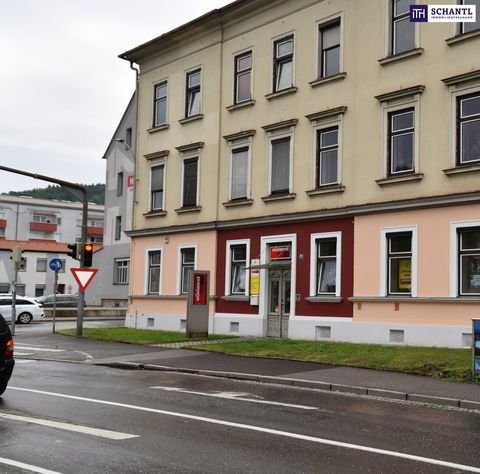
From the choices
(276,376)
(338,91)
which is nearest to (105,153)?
(338,91)

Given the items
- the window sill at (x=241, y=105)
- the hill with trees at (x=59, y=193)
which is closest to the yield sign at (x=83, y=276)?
the window sill at (x=241, y=105)

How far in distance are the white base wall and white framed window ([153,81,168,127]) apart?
28.1ft

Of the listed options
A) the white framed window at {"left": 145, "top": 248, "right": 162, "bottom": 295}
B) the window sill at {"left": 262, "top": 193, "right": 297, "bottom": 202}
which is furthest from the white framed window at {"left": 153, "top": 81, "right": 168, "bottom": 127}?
the window sill at {"left": 262, "top": 193, "right": 297, "bottom": 202}

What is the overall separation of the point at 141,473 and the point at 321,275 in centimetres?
1706

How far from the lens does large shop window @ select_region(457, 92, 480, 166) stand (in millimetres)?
18938

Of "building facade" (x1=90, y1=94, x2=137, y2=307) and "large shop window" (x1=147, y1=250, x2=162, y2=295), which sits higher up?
"building facade" (x1=90, y1=94, x2=137, y2=307)

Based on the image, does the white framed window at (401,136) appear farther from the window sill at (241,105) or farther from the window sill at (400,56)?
the window sill at (241,105)

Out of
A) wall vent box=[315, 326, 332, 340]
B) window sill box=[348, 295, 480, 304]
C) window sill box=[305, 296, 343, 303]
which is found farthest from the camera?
wall vent box=[315, 326, 332, 340]

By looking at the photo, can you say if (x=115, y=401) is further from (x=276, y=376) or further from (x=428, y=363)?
(x=428, y=363)

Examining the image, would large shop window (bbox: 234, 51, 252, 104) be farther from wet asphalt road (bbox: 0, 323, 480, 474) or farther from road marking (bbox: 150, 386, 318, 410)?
road marking (bbox: 150, 386, 318, 410)

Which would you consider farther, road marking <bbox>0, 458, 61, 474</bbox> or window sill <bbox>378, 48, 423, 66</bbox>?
window sill <bbox>378, 48, 423, 66</bbox>

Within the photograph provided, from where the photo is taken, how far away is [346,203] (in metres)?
22.0

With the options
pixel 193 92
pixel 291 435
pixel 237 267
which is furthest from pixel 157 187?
pixel 291 435

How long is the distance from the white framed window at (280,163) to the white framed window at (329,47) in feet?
7.93
